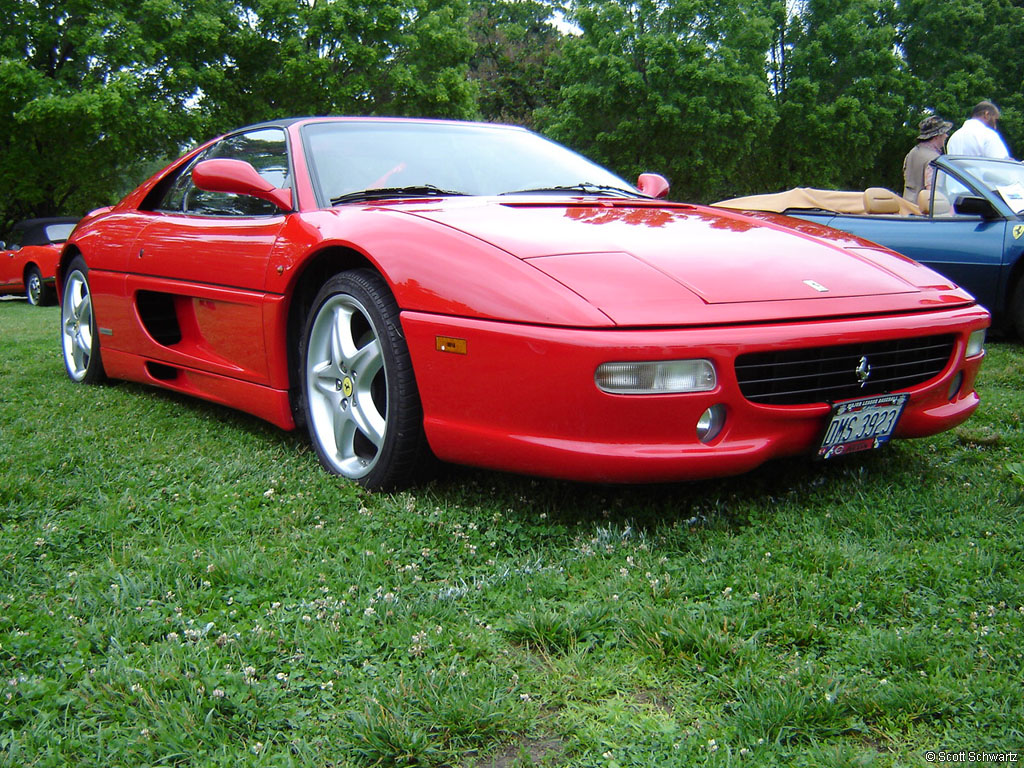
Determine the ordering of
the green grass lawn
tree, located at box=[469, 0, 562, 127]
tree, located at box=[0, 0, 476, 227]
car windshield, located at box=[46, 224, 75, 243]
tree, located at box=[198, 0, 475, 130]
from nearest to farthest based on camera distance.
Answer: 1. the green grass lawn
2. car windshield, located at box=[46, 224, 75, 243]
3. tree, located at box=[0, 0, 476, 227]
4. tree, located at box=[198, 0, 475, 130]
5. tree, located at box=[469, 0, 562, 127]

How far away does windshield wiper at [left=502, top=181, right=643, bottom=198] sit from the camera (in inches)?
141

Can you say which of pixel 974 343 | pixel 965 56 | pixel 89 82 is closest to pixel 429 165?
pixel 974 343

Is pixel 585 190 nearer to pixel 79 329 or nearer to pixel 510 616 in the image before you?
pixel 510 616

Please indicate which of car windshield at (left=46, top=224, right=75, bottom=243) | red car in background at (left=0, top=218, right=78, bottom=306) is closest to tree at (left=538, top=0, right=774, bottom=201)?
car windshield at (left=46, top=224, right=75, bottom=243)

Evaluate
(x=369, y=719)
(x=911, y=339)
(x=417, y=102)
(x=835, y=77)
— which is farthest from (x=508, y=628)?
(x=835, y=77)

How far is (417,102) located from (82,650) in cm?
2444

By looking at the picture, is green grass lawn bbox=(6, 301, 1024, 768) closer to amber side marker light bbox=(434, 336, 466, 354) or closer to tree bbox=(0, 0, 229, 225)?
amber side marker light bbox=(434, 336, 466, 354)

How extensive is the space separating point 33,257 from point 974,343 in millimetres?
14375

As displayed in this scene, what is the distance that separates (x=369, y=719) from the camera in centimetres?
170

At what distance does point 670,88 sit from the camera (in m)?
24.2

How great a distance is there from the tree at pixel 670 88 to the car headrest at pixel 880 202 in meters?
18.0

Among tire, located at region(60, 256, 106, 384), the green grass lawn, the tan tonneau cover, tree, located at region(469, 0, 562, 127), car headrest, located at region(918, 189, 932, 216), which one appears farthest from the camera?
tree, located at region(469, 0, 562, 127)

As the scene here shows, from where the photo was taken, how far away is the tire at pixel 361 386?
2.83m

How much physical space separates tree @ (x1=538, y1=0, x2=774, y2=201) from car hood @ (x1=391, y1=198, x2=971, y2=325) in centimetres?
2157
